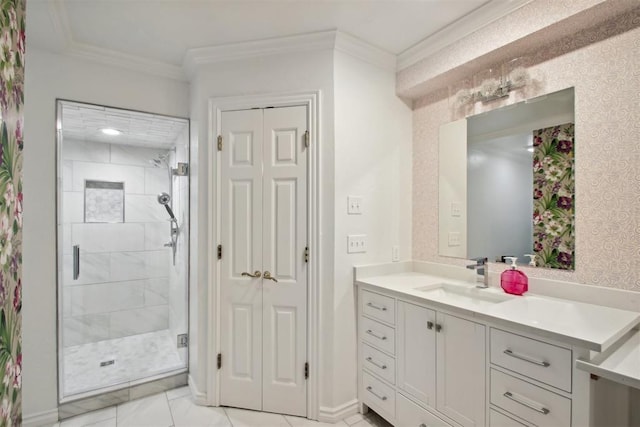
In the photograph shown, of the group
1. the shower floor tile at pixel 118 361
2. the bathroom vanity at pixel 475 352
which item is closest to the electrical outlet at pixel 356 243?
the bathroom vanity at pixel 475 352

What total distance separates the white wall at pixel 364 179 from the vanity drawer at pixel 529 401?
0.96 metres

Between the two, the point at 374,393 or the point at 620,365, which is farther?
the point at 374,393

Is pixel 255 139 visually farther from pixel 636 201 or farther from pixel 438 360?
pixel 636 201

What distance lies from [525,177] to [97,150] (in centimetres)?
393

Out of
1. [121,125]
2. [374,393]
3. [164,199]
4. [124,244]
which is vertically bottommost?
[374,393]

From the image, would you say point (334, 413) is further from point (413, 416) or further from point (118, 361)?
Answer: point (118, 361)

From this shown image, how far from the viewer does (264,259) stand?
214 cm

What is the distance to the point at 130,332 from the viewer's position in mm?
3449

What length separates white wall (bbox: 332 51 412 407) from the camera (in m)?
2.07

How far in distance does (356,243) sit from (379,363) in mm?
780

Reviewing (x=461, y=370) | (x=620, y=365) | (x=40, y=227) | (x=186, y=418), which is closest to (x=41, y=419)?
(x=186, y=418)

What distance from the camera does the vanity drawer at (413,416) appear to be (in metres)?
1.62

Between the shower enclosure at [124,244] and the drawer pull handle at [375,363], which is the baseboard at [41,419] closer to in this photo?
the shower enclosure at [124,244]

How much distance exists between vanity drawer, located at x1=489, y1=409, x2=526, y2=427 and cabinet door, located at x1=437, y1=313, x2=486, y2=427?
0.04 m
